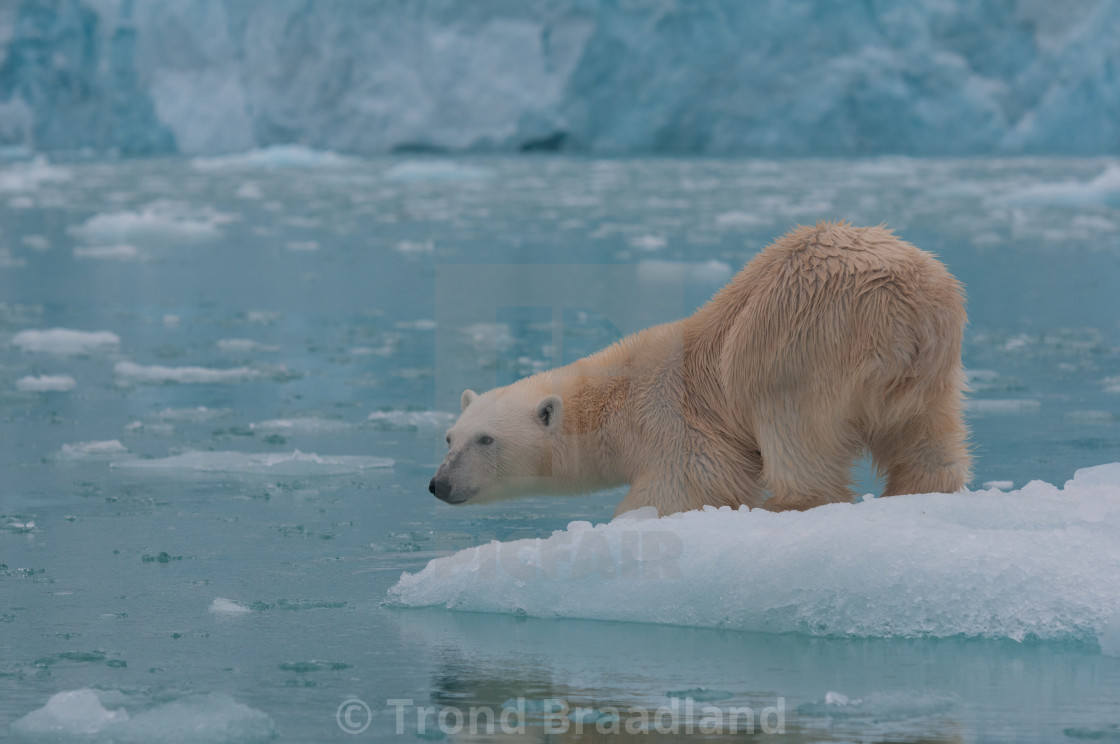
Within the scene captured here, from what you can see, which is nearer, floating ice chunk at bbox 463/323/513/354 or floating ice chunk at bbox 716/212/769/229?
floating ice chunk at bbox 463/323/513/354

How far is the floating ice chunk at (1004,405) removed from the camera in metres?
5.29

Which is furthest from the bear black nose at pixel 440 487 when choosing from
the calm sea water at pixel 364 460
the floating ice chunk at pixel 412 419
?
the floating ice chunk at pixel 412 419

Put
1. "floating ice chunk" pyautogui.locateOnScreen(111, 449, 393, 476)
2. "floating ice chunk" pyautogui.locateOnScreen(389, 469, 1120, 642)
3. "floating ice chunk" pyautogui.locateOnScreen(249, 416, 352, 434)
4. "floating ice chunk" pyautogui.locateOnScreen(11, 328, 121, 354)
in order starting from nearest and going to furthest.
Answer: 1. "floating ice chunk" pyautogui.locateOnScreen(389, 469, 1120, 642)
2. "floating ice chunk" pyautogui.locateOnScreen(111, 449, 393, 476)
3. "floating ice chunk" pyautogui.locateOnScreen(249, 416, 352, 434)
4. "floating ice chunk" pyautogui.locateOnScreen(11, 328, 121, 354)

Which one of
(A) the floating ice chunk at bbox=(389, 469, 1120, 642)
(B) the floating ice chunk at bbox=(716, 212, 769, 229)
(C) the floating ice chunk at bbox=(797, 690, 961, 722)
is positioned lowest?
(C) the floating ice chunk at bbox=(797, 690, 961, 722)

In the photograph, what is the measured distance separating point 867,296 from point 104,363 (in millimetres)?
4594

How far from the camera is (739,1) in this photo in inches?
958

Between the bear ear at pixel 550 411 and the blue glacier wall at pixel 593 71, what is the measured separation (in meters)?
22.0

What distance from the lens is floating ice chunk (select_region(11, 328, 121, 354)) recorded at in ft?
22.6

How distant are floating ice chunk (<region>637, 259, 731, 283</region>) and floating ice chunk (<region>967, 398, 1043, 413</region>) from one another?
3.96m

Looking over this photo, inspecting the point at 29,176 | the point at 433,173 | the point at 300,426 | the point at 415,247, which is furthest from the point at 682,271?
the point at 29,176

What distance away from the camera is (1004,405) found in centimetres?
536

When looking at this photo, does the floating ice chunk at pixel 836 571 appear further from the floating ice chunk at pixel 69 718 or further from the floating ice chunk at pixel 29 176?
the floating ice chunk at pixel 29 176

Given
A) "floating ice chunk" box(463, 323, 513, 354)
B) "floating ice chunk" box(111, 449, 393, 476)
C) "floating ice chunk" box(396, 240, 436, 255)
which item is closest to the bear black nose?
"floating ice chunk" box(111, 449, 393, 476)

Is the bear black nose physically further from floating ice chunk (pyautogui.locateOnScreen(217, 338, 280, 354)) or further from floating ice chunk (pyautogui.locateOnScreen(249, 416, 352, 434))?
floating ice chunk (pyautogui.locateOnScreen(217, 338, 280, 354))
